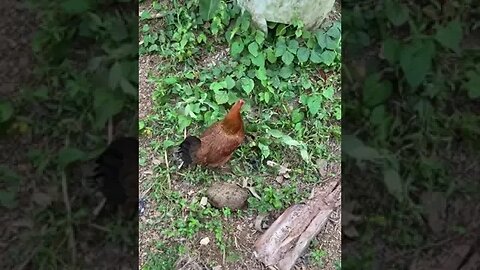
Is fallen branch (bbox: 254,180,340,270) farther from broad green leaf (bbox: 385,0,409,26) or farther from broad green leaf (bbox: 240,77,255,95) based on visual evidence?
broad green leaf (bbox: 385,0,409,26)

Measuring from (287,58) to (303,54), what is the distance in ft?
0.11

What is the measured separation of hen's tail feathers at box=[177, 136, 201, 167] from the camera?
1599 millimetres

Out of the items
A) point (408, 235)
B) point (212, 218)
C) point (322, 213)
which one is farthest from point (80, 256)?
point (408, 235)

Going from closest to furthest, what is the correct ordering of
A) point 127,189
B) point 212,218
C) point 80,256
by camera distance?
point 212,218 < point 127,189 < point 80,256

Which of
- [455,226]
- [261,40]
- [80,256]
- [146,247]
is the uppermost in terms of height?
[261,40]

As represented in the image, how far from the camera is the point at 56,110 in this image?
2012 mm

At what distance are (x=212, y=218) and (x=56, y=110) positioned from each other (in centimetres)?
62

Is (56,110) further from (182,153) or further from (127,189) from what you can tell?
(182,153)

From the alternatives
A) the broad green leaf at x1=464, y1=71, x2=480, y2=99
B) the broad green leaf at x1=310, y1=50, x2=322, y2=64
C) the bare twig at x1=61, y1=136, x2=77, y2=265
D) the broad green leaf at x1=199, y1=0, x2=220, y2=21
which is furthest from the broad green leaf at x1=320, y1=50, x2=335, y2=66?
the bare twig at x1=61, y1=136, x2=77, y2=265

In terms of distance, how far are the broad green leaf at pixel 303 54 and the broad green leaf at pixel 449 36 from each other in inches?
21.8

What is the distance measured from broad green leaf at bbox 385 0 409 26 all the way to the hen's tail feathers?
0.71 meters

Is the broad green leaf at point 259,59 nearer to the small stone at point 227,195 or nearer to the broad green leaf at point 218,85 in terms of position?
the broad green leaf at point 218,85

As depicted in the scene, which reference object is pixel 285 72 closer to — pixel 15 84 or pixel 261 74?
pixel 261 74

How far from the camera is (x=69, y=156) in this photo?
197 centimetres
